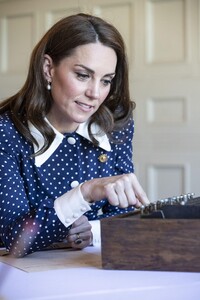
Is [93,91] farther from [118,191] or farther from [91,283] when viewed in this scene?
[91,283]

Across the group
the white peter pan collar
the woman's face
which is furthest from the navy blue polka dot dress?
the woman's face

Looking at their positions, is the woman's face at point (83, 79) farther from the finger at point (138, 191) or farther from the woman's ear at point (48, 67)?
the finger at point (138, 191)

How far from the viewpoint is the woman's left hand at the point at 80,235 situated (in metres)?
1.22

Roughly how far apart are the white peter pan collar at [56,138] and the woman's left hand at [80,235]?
0.24 meters

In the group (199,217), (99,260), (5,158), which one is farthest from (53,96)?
(199,217)

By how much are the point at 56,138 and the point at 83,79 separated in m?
0.19

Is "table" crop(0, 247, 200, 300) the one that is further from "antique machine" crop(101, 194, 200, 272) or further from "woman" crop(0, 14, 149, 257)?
"woman" crop(0, 14, 149, 257)

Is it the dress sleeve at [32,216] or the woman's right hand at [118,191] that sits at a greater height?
the woman's right hand at [118,191]

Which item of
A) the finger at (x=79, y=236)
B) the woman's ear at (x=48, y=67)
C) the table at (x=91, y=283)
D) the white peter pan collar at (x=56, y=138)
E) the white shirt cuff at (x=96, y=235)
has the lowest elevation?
the white shirt cuff at (x=96, y=235)

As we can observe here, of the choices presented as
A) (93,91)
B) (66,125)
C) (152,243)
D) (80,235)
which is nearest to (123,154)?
(66,125)

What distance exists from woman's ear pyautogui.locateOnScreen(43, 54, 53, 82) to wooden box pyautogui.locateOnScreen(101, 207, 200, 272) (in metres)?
0.62

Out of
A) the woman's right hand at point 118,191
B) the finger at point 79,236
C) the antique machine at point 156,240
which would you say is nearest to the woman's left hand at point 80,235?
the finger at point 79,236

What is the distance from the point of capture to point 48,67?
152 cm

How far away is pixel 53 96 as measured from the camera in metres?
1.51
